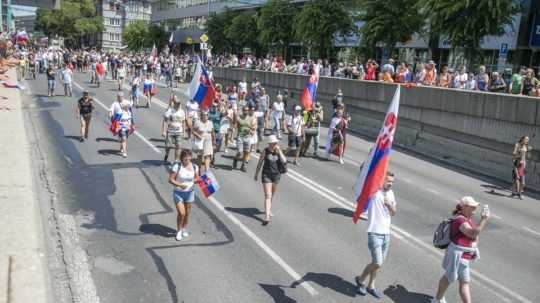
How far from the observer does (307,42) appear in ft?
124

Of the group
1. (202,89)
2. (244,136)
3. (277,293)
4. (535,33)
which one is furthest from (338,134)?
(535,33)

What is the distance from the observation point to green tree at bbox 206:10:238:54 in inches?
2249

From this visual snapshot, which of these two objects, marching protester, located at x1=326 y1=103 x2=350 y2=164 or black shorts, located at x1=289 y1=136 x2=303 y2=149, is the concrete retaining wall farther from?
black shorts, located at x1=289 y1=136 x2=303 y2=149

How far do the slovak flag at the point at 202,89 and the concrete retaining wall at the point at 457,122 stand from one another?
28.2 feet

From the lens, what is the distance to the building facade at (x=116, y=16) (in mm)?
135250

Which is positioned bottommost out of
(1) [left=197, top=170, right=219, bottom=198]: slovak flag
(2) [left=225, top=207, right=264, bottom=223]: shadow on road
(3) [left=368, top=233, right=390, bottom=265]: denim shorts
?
(2) [left=225, top=207, right=264, bottom=223]: shadow on road

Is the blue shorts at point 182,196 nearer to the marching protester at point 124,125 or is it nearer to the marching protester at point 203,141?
the marching protester at point 203,141

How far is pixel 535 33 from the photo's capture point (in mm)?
29812

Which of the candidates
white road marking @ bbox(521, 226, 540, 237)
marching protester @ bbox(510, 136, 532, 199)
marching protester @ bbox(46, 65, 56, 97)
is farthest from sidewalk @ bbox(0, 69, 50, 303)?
marching protester @ bbox(46, 65, 56, 97)

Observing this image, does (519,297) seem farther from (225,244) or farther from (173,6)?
(173,6)

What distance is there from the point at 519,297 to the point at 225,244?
4.57 m

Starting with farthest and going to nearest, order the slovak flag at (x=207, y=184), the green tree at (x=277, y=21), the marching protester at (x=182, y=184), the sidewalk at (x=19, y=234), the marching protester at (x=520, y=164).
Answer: the green tree at (x=277, y=21)
the marching protester at (x=520, y=164)
the slovak flag at (x=207, y=184)
the marching protester at (x=182, y=184)
the sidewalk at (x=19, y=234)

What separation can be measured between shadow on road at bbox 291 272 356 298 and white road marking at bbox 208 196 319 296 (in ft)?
0.42

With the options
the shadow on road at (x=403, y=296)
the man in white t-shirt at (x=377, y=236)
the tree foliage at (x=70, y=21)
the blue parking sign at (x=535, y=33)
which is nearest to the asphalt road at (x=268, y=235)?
the shadow on road at (x=403, y=296)
